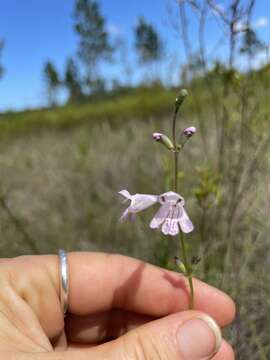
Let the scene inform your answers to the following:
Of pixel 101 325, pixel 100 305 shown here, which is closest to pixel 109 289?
pixel 100 305

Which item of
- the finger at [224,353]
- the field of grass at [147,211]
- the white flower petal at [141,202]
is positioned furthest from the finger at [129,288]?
the white flower petal at [141,202]

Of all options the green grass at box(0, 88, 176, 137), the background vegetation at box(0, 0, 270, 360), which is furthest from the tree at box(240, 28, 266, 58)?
the green grass at box(0, 88, 176, 137)

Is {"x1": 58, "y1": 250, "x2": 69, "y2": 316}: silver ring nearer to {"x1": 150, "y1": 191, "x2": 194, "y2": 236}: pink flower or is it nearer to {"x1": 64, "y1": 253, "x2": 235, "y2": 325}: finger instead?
{"x1": 64, "y1": 253, "x2": 235, "y2": 325}: finger

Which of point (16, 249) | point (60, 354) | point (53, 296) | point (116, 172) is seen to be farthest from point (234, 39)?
point (116, 172)

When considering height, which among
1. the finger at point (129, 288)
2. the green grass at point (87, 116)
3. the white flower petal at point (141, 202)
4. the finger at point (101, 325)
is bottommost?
the finger at point (101, 325)

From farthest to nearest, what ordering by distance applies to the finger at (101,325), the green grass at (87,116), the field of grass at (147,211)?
the green grass at (87,116) → the field of grass at (147,211) → the finger at (101,325)

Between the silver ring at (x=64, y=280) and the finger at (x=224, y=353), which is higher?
the silver ring at (x=64, y=280)

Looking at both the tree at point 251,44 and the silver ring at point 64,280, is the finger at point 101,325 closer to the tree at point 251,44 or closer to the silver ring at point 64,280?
the silver ring at point 64,280

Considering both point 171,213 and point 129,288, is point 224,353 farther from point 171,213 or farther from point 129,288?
point 171,213
